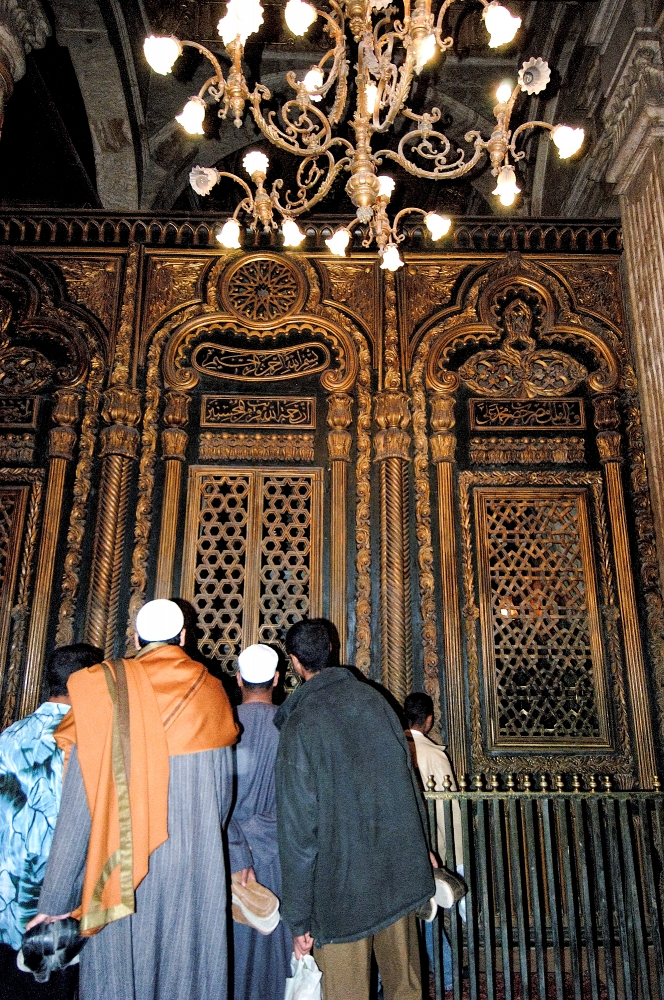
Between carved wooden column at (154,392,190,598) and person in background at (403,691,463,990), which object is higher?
carved wooden column at (154,392,190,598)

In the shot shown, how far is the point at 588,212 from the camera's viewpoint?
7109mm

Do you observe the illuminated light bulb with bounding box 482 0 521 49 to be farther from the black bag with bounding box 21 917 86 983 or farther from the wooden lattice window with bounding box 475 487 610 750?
the black bag with bounding box 21 917 86 983

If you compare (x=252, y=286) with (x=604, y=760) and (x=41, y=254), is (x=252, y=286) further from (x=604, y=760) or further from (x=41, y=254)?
(x=604, y=760)

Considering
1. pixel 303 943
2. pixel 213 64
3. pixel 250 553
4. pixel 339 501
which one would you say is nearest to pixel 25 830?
pixel 303 943

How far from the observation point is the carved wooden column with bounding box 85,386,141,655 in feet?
18.2

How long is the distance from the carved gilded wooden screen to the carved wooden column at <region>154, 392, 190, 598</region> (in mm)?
116

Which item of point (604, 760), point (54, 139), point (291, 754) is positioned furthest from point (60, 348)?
point (604, 760)

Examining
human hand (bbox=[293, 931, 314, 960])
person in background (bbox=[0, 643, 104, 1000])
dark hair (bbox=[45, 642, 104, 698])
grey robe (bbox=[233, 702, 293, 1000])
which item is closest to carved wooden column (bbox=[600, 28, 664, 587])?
grey robe (bbox=[233, 702, 293, 1000])

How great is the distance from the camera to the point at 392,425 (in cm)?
604

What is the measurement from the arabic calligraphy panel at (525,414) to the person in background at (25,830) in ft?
14.1

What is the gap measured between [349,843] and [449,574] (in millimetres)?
3176

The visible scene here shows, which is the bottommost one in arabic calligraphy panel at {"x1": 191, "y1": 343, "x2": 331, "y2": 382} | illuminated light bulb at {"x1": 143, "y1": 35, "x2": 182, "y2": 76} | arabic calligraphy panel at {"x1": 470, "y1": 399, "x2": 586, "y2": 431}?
arabic calligraphy panel at {"x1": 470, "y1": 399, "x2": 586, "y2": 431}

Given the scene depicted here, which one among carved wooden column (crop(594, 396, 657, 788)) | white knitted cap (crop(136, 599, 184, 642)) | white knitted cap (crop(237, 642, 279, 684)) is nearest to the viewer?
white knitted cap (crop(136, 599, 184, 642))

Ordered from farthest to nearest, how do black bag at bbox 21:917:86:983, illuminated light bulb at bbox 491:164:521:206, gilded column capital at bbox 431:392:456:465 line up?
gilded column capital at bbox 431:392:456:465 < illuminated light bulb at bbox 491:164:521:206 < black bag at bbox 21:917:86:983
